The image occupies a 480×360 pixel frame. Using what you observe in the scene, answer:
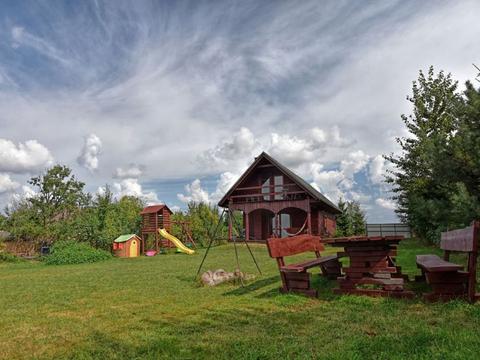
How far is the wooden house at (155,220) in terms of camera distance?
2823 cm

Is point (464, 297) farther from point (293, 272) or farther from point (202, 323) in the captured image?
point (202, 323)

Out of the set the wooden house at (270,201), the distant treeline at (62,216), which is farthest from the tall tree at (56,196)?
the wooden house at (270,201)

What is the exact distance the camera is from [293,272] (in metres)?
6.83

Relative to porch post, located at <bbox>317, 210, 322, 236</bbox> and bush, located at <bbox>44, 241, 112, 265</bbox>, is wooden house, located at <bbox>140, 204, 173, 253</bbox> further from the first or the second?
porch post, located at <bbox>317, 210, 322, 236</bbox>

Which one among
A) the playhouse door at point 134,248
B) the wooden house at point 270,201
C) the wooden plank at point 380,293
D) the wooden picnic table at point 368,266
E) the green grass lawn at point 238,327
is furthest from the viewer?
the wooden house at point 270,201

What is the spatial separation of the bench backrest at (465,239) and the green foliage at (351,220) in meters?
29.4

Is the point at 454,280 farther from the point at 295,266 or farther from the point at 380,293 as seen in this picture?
the point at 295,266

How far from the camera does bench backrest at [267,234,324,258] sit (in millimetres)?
7016

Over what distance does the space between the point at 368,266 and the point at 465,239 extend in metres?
1.52

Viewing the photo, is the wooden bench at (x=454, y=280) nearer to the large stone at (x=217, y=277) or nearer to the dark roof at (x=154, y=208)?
the large stone at (x=217, y=277)

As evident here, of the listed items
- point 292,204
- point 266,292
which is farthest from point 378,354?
point 292,204

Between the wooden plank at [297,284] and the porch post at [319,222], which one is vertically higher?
the porch post at [319,222]

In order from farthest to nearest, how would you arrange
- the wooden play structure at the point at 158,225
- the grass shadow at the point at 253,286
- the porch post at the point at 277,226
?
1. the wooden play structure at the point at 158,225
2. the porch post at the point at 277,226
3. the grass shadow at the point at 253,286

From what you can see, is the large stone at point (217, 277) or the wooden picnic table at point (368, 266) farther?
the large stone at point (217, 277)
